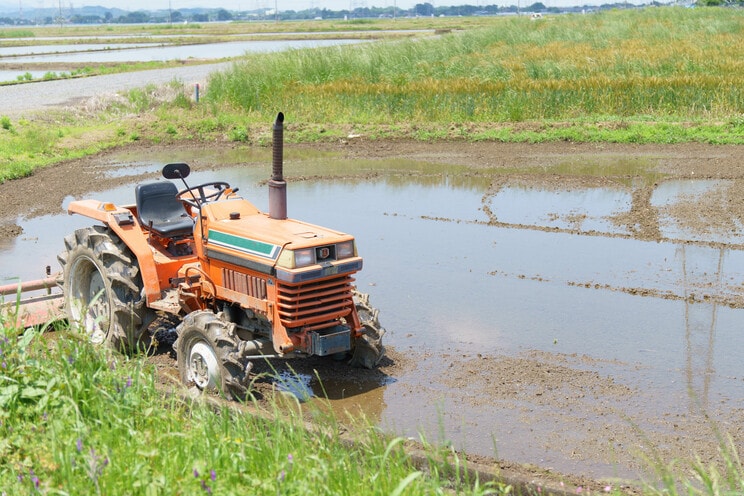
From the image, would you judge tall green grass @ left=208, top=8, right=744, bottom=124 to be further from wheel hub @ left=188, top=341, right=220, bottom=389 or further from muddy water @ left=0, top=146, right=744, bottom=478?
wheel hub @ left=188, top=341, right=220, bottom=389

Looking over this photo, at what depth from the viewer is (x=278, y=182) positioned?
738cm

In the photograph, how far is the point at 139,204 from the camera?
27.5ft

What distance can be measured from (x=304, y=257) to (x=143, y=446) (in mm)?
2373

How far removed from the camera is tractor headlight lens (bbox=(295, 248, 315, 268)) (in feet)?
22.5

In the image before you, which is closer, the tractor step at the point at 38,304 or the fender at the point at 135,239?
the fender at the point at 135,239

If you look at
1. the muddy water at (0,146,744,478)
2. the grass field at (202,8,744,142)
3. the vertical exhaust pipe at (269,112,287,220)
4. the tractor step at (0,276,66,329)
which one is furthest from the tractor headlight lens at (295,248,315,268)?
the grass field at (202,8,744,142)

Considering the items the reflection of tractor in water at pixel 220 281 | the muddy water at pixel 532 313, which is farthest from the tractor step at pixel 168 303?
the muddy water at pixel 532 313

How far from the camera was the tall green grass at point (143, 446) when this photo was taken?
4.43 meters

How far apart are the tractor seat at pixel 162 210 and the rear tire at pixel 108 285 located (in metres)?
0.34

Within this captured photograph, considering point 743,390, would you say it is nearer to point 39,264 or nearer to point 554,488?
point 554,488

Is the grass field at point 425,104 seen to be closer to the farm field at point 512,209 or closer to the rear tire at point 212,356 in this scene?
the farm field at point 512,209

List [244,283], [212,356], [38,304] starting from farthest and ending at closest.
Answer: [38,304]
[244,283]
[212,356]

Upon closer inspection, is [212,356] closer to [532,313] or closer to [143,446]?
[143,446]

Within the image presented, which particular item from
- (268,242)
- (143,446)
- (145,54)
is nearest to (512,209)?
(268,242)
